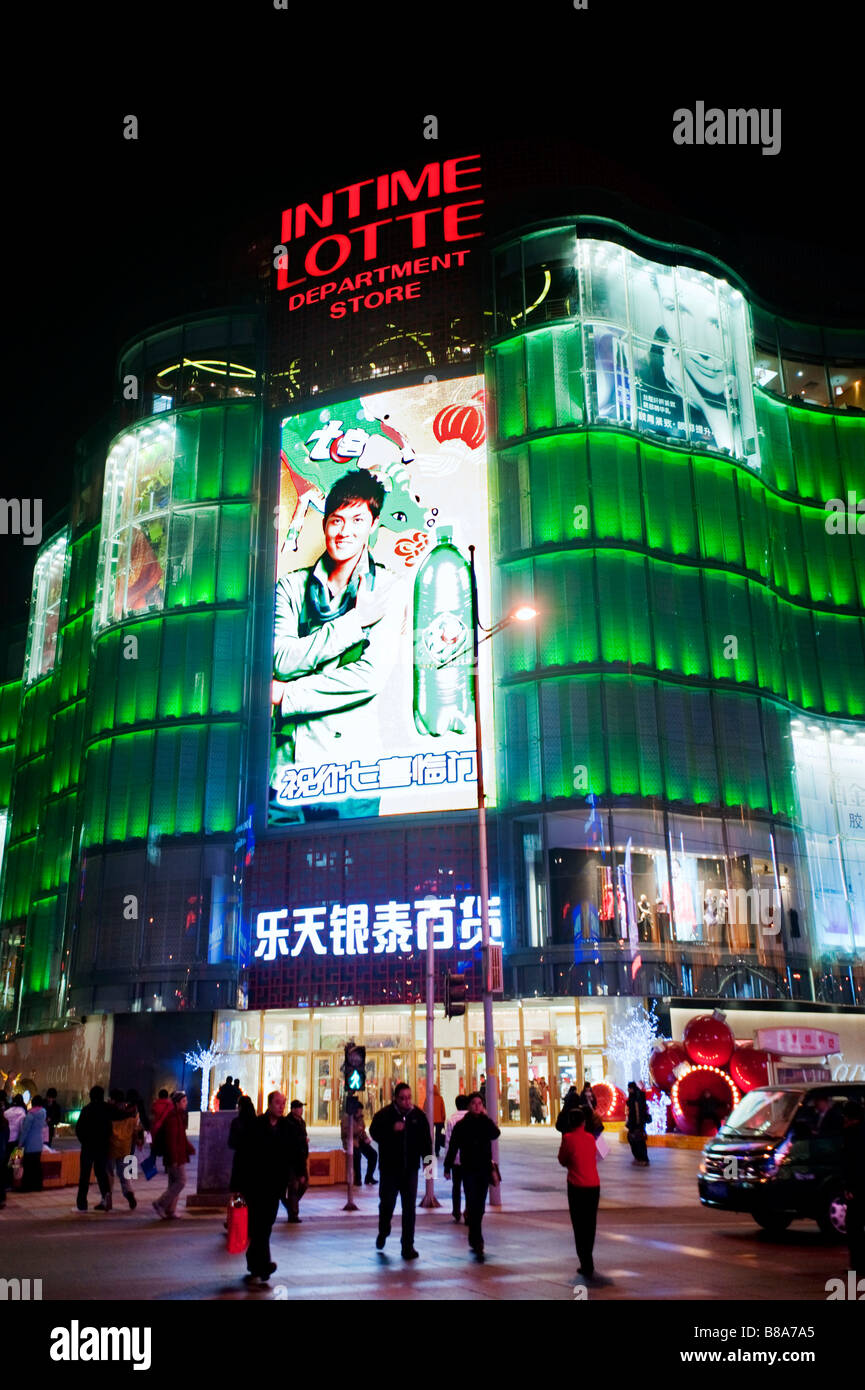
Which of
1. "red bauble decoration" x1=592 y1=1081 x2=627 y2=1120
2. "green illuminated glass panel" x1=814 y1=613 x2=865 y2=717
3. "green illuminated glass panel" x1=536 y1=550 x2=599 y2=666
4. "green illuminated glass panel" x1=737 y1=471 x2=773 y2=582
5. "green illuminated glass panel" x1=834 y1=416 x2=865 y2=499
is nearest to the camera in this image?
"red bauble decoration" x1=592 y1=1081 x2=627 y2=1120

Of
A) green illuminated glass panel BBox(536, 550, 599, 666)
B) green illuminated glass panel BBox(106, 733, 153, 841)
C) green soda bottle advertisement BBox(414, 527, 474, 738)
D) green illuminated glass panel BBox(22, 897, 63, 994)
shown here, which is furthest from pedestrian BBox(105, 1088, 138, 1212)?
green illuminated glass panel BBox(22, 897, 63, 994)

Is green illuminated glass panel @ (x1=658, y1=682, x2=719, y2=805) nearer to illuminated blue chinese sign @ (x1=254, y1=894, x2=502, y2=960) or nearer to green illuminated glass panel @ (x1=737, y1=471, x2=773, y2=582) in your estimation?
green illuminated glass panel @ (x1=737, y1=471, x2=773, y2=582)

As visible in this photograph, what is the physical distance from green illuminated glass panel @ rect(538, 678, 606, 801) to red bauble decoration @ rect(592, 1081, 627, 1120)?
9979mm

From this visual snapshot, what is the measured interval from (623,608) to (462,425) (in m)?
9.83

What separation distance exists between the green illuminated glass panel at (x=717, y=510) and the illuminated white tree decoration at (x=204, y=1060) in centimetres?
2630

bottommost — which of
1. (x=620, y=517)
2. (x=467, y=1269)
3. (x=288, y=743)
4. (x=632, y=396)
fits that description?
(x=467, y=1269)

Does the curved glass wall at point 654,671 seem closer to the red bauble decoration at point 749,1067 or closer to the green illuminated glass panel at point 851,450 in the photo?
the green illuminated glass panel at point 851,450

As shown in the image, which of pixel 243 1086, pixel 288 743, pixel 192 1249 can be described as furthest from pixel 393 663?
pixel 192 1249

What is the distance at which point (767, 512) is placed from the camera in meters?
49.6

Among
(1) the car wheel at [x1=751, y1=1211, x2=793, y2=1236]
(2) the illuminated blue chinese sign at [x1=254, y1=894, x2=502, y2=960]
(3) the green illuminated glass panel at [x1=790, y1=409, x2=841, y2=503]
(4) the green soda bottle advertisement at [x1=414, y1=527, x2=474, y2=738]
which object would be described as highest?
(3) the green illuminated glass panel at [x1=790, y1=409, x2=841, y2=503]

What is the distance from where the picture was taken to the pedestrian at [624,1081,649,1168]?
27.2m
